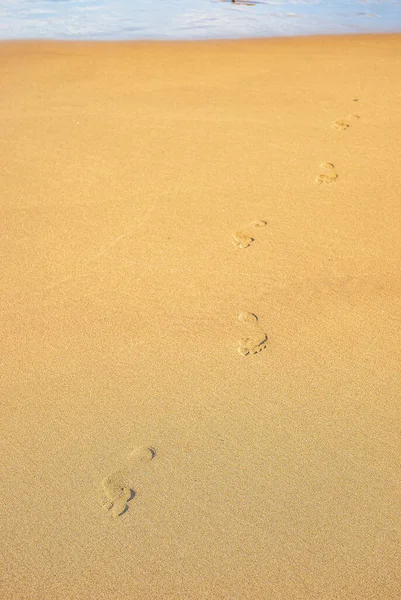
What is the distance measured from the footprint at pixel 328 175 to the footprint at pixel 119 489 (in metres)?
2.06

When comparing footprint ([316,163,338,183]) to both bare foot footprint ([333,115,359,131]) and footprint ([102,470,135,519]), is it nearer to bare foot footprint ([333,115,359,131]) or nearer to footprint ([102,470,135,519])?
bare foot footprint ([333,115,359,131])

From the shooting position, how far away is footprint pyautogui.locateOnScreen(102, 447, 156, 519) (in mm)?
1851

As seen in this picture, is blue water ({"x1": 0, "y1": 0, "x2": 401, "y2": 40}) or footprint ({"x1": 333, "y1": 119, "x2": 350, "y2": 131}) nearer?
footprint ({"x1": 333, "y1": 119, "x2": 350, "y2": 131})

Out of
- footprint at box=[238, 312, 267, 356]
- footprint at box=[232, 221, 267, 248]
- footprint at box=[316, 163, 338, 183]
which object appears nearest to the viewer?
footprint at box=[238, 312, 267, 356]

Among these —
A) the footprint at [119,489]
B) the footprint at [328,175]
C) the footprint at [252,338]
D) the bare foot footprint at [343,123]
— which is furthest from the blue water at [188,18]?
the footprint at [119,489]

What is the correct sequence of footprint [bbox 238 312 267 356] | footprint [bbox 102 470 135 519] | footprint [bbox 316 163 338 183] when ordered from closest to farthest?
1. footprint [bbox 102 470 135 519]
2. footprint [bbox 238 312 267 356]
3. footprint [bbox 316 163 338 183]

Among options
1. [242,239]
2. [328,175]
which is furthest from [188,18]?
[242,239]

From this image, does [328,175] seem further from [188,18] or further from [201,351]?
[188,18]

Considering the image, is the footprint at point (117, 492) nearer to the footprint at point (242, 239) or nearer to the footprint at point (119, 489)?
the footprint at point (119, 489)

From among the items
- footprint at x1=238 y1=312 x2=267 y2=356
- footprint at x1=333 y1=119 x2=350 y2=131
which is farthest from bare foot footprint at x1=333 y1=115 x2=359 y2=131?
footprint at x1=238 y1=312 x2=267 y2=356

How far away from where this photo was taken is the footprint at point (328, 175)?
3.57m

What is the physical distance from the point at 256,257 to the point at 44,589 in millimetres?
1685

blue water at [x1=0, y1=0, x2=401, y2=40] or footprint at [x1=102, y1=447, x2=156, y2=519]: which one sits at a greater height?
footprint at [x1=102, y1=447, x2=156, y2=519]

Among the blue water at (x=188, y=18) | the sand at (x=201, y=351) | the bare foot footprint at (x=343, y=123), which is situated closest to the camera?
the sand at (x=201, y=351)
